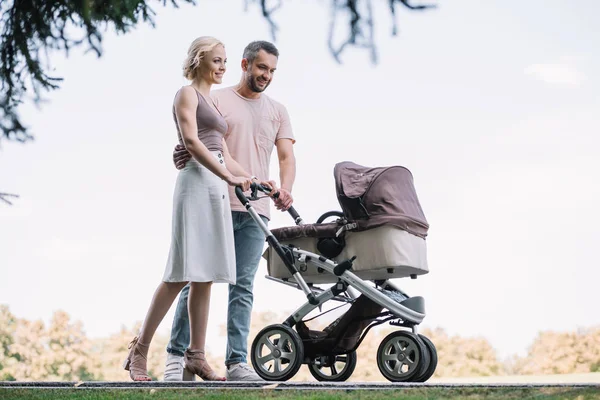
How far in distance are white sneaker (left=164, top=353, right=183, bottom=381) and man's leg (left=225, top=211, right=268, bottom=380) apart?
0.81ft

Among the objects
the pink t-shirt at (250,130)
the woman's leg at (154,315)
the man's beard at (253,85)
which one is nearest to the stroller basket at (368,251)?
the pink t-shirt at (250,130)

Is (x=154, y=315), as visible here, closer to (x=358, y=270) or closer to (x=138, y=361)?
(x=138, y=361)

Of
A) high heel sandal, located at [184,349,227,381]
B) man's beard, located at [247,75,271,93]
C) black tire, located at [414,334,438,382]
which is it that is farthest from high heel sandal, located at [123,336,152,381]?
man's beard, located at [247,75,271,93]

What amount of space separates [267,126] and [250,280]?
2.98 feet

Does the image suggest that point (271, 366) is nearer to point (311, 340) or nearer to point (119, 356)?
point (311, 340)

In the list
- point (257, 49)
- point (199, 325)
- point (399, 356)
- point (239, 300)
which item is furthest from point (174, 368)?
point (257, 49)

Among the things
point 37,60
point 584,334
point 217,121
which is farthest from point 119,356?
point 217,121

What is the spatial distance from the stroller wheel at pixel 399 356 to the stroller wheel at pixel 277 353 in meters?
0.43

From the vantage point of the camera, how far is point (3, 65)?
16.9 ft

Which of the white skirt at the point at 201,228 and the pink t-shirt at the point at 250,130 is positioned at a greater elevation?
the pink t-shirt at the point at 250,130

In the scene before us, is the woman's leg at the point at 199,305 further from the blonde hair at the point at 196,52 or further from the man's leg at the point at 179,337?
the blonde hair at the point at 196,52

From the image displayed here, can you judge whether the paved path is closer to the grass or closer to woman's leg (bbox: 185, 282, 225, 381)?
the grass

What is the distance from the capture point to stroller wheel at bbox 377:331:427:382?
432 centimetres

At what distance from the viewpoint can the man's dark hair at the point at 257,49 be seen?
4727 millimetres
